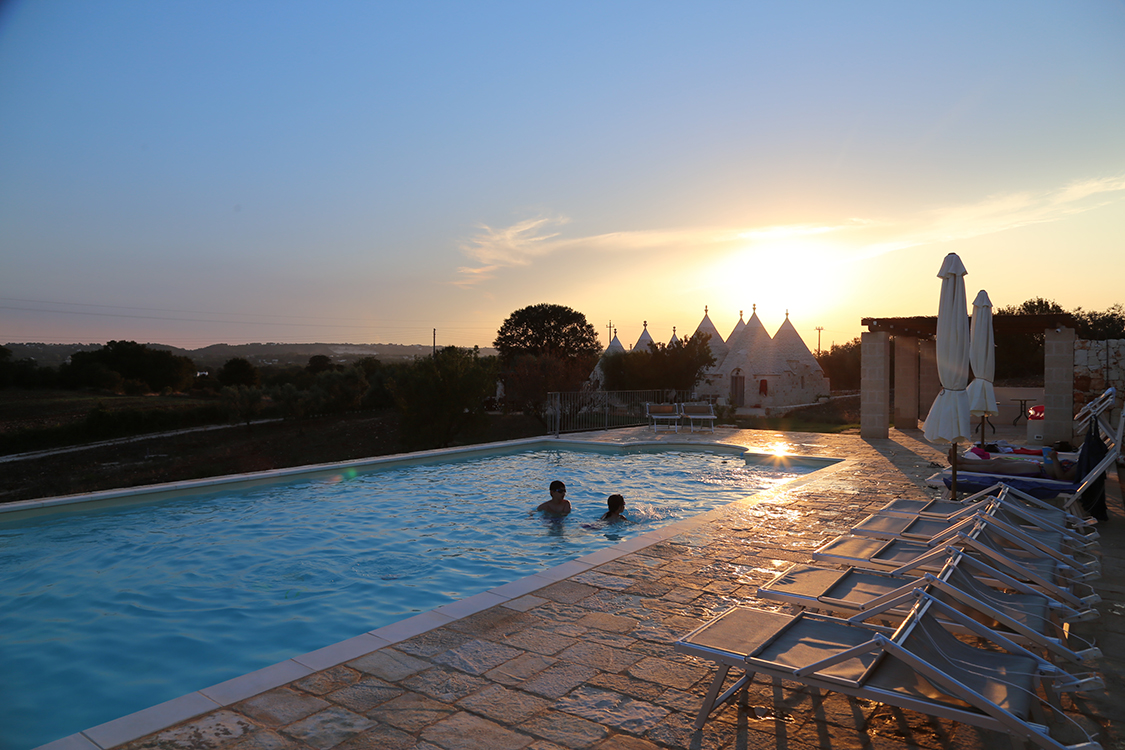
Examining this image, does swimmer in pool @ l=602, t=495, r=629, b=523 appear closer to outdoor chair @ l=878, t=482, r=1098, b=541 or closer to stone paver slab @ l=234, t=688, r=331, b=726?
outdoor chair @ l=878, t=482, r=1098, b=541

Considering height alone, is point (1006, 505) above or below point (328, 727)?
above

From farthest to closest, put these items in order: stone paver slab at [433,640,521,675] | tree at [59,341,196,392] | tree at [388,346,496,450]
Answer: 1. tree at [59,341,196,392]
2. tree at [388,346,496,450]
3. stone paver slab at [433,640,521,675]

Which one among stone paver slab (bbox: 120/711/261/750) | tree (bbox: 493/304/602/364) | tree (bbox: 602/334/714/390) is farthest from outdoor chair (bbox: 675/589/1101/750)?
tree (bbox: 493/304/602/364)

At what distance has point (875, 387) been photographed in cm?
1441

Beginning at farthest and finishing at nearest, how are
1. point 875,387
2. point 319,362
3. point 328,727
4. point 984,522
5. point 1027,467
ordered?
point 319,362, point 875,387, point 1027,467, point 984,522, point 328,727

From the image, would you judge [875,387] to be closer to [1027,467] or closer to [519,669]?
[1027,467]

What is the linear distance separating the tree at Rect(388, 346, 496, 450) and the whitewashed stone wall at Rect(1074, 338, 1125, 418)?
19.7m

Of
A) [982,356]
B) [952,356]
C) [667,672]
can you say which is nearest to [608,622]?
[667,672]

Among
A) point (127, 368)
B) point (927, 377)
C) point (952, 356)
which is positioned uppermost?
point (127, 368)

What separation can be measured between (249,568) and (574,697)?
15.4ft

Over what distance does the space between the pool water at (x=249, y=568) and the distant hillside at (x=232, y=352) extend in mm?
19779

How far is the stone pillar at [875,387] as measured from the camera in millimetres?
14328

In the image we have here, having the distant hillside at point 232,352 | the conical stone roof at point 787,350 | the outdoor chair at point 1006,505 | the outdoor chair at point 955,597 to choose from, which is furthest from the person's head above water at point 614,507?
the conical stone roof at point 787,350

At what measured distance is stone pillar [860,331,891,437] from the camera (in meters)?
14.3
